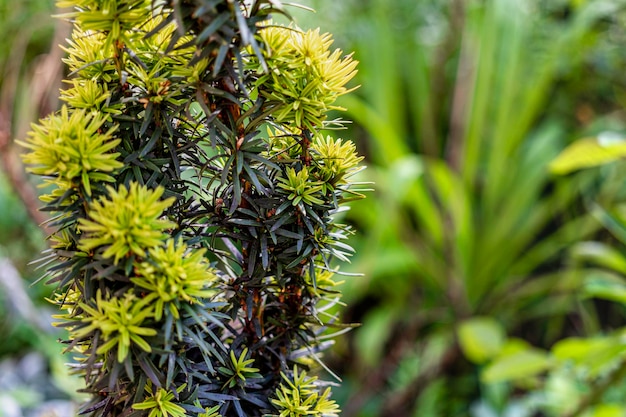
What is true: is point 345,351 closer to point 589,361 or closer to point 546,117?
point 589,361

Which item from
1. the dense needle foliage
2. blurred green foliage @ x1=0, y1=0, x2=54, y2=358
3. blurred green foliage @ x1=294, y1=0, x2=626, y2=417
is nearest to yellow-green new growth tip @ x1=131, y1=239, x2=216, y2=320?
the dense needle foliage

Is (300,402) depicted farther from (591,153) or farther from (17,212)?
(17,212)

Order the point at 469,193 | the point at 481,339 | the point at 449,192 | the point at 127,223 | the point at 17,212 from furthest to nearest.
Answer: the point at 469,193 → the point at 17,212 → the point at 449,192 → the point at 481,339 → the point at 127,223

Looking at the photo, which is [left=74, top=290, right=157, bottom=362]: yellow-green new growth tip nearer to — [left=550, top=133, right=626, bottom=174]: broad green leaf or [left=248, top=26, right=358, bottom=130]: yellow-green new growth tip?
[left=248, top=26, right=358, bottom=130]: yellow-green new growth tip

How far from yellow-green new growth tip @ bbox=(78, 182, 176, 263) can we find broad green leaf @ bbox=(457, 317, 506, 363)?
3.16 feet

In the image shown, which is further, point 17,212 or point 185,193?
point 17,212

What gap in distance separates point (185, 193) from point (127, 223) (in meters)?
0.10

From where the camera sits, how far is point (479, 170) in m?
1.75

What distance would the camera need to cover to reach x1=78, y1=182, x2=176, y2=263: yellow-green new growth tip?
0.26 metres

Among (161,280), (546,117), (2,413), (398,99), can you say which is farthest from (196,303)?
(546,117)

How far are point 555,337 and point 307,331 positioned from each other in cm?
139

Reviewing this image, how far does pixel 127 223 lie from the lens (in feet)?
0.88

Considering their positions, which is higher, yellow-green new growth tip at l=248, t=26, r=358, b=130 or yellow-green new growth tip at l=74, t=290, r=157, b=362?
yellow-green new growth tip at l=248, t=26, r=358, b=130

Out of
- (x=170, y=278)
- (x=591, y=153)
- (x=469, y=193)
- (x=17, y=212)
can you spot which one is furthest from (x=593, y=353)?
(x=17, y=212)
